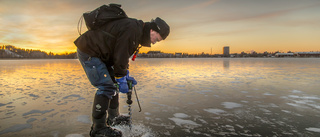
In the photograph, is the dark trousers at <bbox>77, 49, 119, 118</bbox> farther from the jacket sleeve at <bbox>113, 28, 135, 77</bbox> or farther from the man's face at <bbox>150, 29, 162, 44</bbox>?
the man's face at <bbox>150, 29, 162, 44</bbox>

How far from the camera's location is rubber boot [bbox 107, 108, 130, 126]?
361 centimetres

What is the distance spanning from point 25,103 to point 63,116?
1.84 m

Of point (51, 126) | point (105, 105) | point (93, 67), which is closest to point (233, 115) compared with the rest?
point (105, 105)

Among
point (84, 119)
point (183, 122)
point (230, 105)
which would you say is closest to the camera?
point (183, 122)

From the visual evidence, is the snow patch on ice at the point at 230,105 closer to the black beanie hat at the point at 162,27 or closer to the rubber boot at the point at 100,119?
the black beanie hat at the point at 162,27

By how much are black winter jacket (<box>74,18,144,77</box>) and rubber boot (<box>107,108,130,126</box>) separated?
1088mm

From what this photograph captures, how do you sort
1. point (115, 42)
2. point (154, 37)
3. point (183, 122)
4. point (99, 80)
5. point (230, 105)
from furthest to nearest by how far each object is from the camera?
point (230, 105)
point (183, 122)
point (154, 37)
point (99, 80)
point (115, 42)

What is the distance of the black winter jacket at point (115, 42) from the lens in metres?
2.74

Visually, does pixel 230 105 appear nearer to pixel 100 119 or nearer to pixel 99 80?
pixel 100 119

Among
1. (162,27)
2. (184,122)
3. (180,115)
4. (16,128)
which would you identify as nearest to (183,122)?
(184,122)

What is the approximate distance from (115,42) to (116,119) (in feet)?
5.16

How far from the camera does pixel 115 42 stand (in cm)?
286

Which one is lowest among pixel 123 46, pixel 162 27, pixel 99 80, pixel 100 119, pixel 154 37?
pixel 100 119

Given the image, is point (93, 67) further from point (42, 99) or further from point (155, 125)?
point (42, 99)
